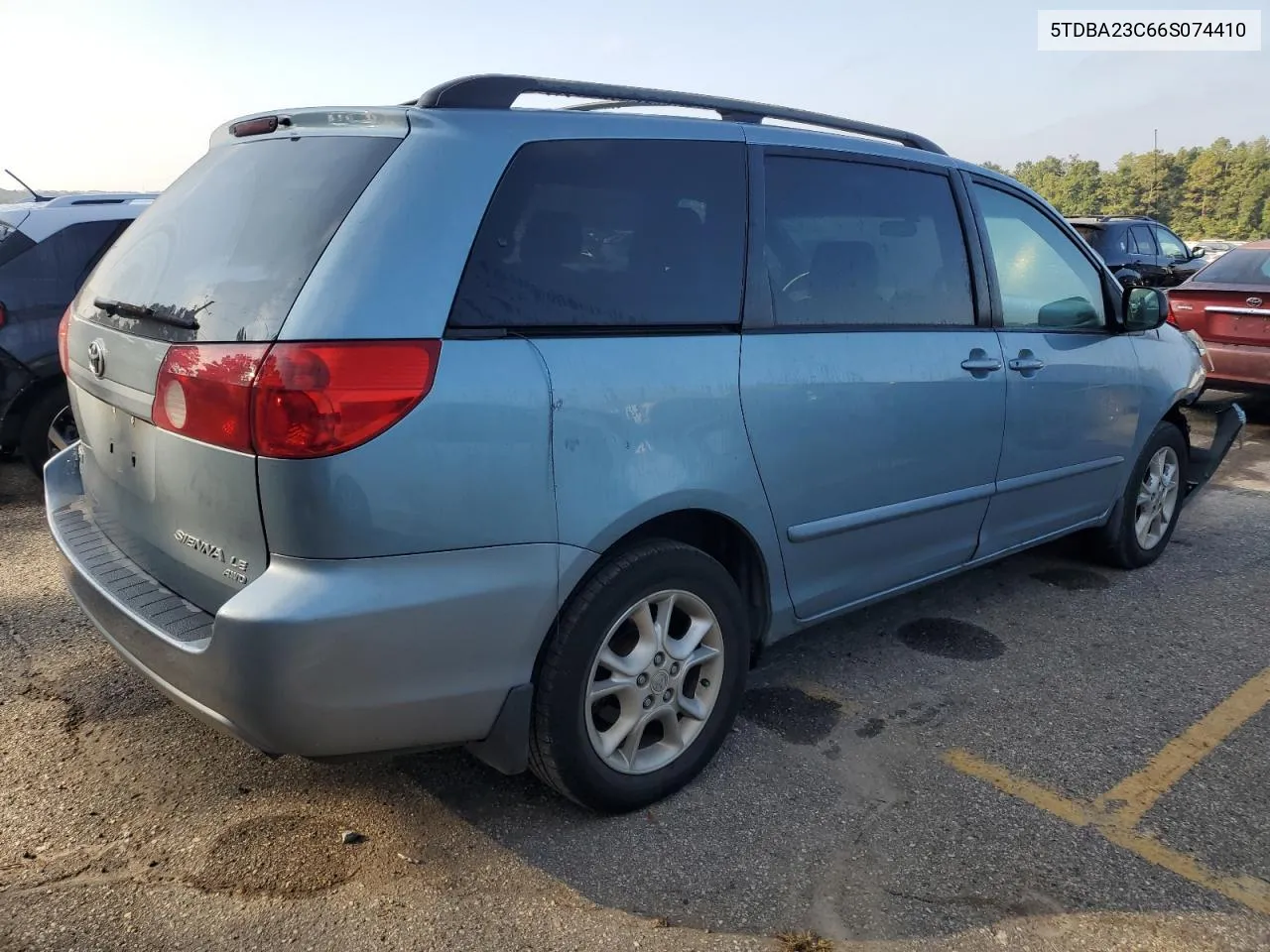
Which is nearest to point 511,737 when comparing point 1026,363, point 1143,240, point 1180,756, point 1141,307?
point 1180,756

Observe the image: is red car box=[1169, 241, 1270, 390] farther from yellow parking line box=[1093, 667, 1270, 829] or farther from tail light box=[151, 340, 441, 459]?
tail light box=[151, 340, 441, 459]

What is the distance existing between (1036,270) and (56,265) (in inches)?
195

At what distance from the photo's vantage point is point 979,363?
3398 millimetres

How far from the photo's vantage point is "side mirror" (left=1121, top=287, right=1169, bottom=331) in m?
4.10

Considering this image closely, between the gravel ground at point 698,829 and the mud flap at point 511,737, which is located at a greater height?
the mud flap at point 511,737

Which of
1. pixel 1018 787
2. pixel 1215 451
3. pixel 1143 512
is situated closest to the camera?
pixel 1018 787

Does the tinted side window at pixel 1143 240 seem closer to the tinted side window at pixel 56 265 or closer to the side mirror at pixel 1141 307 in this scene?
the side mirror at pixel 1141 307

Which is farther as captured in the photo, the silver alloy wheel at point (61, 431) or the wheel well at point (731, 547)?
the silver alloy wheel at point (61, 431)

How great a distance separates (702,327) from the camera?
2617mm

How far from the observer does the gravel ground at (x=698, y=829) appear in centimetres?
218

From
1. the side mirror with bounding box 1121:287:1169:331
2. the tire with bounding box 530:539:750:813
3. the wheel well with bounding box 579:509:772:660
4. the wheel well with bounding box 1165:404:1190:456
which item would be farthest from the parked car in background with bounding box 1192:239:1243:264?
the tire with bounding box 530:539:750:813

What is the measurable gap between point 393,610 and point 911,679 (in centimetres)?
210

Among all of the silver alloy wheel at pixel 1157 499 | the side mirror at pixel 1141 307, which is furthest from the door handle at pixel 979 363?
the silver alloy wheel at pixel 1157 499

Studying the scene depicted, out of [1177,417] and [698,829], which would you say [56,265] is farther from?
[1177,417]
